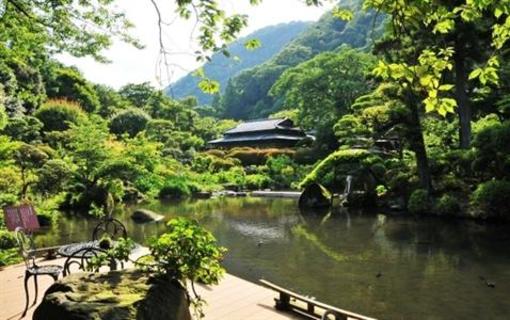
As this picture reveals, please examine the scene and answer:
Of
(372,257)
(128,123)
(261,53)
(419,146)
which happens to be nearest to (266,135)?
(128,123)

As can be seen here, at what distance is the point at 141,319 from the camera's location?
10.7 feet

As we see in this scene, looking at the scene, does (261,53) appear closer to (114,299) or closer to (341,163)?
(341,163)

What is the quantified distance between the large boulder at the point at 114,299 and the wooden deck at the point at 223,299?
1848mm

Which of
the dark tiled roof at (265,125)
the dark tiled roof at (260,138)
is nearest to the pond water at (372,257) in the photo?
the dark tiled roof at (260,138)

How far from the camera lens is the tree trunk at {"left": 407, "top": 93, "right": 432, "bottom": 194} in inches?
673

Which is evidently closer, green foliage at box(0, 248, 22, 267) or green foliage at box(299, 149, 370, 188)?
green foliage at box(0, 248, 22, 267)

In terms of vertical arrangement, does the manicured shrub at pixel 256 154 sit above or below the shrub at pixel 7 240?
above

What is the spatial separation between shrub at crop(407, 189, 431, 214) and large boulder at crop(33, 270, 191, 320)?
1446 cm

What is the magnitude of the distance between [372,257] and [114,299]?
7952 millimetres

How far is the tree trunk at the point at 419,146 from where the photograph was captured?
1709cm

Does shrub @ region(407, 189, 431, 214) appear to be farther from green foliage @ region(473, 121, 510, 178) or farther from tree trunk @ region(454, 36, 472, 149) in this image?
tree trunk @ region(454, 36, 472, 149)

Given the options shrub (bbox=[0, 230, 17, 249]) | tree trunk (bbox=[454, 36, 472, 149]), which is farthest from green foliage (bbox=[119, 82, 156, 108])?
shrub (bbox=[0, 230, 17, 249])

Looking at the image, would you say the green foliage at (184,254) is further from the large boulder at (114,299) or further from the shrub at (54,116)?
the shrub at (54,116)

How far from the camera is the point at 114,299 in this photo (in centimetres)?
339
